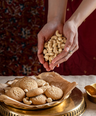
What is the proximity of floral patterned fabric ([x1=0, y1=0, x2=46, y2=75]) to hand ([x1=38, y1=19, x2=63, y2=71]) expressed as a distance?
0.92 m

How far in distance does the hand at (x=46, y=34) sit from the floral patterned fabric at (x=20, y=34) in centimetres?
92

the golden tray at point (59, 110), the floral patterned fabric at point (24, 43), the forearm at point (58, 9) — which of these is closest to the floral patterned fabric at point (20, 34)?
the floral patterned fabric at point (24, 43)

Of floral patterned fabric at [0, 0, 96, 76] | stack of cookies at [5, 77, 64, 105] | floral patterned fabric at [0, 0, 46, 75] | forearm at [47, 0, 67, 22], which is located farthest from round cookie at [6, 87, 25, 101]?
floral patterned fabric at [0, 0, 46, 75]

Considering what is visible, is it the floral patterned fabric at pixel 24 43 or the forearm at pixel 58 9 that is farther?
the floral patterned fabric at pixel 24 43

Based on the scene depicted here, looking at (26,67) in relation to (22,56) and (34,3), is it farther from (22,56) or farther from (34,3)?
(34,3)

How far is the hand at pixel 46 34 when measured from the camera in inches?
44.0

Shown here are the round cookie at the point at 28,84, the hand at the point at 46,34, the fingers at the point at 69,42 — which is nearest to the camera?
the round cookie at the point at 28,84

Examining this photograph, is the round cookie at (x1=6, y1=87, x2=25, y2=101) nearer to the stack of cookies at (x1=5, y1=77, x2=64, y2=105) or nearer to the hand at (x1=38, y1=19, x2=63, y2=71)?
the stack of cookies at (x1=5, y1=77, x2=64, y2=105)

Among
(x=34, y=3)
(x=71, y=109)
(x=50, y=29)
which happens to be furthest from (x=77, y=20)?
(x=34, y=3)

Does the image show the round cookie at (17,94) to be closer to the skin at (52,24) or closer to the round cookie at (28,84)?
the round cookie at (28,84)

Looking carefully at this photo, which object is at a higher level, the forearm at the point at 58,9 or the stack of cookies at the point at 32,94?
the forearm at the point at 58,9

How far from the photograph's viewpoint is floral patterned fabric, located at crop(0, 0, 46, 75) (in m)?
2.10

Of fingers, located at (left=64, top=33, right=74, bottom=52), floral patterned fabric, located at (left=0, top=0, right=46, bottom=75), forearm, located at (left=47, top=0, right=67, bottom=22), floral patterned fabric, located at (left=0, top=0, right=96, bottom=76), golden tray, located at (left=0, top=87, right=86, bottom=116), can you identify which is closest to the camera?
golden tray, located at (left=0, top=87, right=86, bottom=116)

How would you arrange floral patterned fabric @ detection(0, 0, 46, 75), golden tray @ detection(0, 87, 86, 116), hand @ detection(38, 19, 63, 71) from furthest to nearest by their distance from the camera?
1. floral patterned fabric @ detection(0, 0, 46, 75)
2. hand @ detection(38, 19, 63, 71)
3. golden tray @ detection(0, 87, 86, 116)
